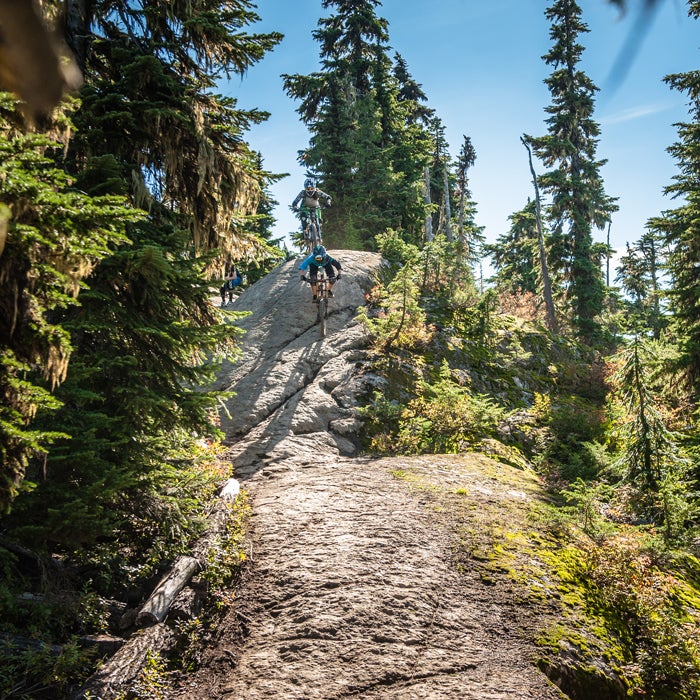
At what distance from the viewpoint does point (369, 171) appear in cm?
2611

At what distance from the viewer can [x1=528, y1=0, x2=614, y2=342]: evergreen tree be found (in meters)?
25.7

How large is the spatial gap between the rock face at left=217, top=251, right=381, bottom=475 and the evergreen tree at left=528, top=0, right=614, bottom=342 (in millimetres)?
12515

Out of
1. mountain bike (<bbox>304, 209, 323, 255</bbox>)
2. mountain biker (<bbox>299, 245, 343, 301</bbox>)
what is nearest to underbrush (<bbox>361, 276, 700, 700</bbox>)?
mountain biker (<bbox>299, 245, 343, 301</bbox>)

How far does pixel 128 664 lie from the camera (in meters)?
4.53

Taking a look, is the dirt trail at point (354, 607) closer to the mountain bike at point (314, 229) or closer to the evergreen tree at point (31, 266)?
the evergreen tree at point (31, 266)

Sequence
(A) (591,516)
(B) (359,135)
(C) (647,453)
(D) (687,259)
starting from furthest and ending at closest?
(B) (359,135), (D) (687,259), (C) (647,453), (A) (591,516)

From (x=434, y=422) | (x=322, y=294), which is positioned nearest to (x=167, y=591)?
(x=434, y=422)

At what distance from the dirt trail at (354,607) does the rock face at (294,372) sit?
829 mm

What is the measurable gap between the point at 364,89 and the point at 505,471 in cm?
2705

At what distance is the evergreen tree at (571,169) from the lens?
84.3ft

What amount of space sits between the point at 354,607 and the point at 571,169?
28.9m

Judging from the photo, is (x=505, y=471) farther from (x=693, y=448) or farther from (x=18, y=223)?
(x=18, y=223)

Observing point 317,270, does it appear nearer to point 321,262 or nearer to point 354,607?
point 321,262

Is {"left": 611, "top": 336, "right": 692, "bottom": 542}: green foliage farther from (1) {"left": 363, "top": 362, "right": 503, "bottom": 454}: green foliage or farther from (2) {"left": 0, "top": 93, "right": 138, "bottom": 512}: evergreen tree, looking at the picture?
(2) {"left": 0, "top": 93, "right": 138, "bottom": 512}: evergreen tree
